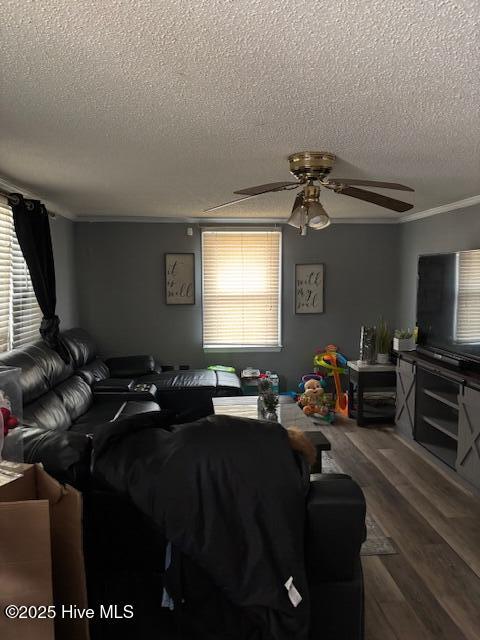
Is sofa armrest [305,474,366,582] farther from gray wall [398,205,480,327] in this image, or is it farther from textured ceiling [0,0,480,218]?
gray wall [398,205,480,327]

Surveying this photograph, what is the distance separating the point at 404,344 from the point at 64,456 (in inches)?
154

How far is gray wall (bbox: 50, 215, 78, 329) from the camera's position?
518cm

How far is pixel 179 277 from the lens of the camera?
19.6ft

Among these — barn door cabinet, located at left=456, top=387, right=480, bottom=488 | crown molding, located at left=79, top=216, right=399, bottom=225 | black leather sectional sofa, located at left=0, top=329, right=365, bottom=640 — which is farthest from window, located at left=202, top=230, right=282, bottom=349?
black leather sectional sofa, located at left=0, top=329, right=365, bottom=640

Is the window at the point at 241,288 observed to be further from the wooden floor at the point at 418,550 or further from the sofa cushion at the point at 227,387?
the wooden floor at the point at 418,550

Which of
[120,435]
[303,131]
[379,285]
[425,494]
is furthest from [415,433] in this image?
[120,435]

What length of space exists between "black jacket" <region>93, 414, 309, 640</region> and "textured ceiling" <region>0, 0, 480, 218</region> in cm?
126

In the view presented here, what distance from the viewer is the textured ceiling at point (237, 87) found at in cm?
137

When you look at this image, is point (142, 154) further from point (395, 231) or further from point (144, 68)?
point (395, 231)

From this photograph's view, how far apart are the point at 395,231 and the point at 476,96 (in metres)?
4.32

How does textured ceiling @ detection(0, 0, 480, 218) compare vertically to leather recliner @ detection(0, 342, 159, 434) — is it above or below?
above

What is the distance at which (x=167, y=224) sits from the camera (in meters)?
5.94

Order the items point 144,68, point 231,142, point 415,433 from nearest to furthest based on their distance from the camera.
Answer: point 144,68, point 231,142, point 415,433

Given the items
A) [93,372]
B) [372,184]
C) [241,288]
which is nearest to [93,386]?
[93,372]
